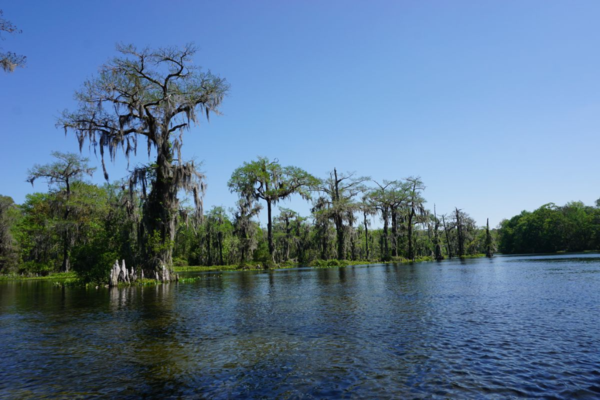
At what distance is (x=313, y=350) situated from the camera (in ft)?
30.0

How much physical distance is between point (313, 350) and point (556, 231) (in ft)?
447

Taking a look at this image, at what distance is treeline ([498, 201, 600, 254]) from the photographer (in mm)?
111000

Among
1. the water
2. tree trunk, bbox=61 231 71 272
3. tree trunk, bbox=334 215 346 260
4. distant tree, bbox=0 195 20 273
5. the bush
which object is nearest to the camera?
the water

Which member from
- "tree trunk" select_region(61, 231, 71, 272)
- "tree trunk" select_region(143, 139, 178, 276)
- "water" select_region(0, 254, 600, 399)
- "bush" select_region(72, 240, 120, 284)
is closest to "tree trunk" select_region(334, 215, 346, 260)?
"tree trunk" select_region(143, 139, 178, 276)

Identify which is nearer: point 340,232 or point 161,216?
point 161,216

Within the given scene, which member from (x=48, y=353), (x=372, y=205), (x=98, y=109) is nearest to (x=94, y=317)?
(x=48, y=353)

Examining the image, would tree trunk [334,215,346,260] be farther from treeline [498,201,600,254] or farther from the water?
treeline [498,201,600,254]

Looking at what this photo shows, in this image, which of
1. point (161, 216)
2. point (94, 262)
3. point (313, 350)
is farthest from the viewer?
point (161, 216)

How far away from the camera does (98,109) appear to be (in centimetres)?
3061

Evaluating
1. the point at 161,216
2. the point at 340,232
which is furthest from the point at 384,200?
the point at 161,216

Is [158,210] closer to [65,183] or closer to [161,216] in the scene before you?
[161,216]

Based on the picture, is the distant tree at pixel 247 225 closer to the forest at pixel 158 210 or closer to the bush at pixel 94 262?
the forest at pixel 158 210

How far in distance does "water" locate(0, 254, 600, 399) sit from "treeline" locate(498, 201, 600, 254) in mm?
119499

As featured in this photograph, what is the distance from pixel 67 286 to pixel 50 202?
29.8m
